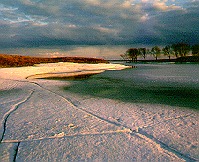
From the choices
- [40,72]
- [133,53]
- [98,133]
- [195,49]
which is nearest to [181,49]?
[195,49]

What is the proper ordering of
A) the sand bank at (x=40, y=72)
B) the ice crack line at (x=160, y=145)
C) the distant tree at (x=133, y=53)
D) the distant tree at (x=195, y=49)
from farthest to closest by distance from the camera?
the distant tree at (x=133, y=53)
the distant tree at (x=195, y=49)
the sand bank at (x=40, y=72)
the ice crack line at (x=160, y=145)

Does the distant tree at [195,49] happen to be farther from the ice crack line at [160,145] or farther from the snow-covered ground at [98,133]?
the ice crack line at [160,145]

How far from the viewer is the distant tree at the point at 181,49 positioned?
302ft

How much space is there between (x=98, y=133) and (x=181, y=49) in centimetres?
9862

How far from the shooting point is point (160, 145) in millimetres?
3559

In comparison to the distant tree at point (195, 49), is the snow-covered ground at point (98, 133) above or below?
below

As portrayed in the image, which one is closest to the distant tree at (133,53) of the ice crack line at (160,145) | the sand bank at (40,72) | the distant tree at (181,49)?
the distant tree at (181,49)

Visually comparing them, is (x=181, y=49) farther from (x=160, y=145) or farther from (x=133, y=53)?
(x=160, y=145)

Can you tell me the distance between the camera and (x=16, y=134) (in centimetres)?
409

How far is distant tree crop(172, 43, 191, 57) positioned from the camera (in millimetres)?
91938

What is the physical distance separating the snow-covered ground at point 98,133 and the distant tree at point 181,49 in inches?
3757

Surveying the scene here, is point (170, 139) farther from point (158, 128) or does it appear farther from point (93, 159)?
point (93, 159)

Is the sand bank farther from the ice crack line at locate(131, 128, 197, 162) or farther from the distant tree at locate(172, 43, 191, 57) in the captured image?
the distant tree at locate(172, 43, 191, 57)

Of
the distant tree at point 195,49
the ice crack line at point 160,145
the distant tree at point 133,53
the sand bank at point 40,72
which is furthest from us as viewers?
the distant tree at point 133,53
